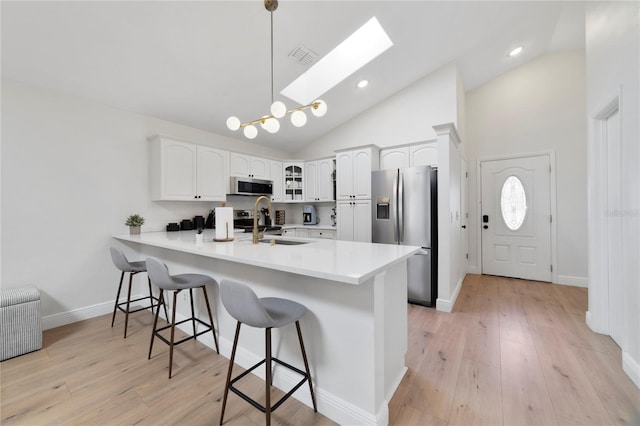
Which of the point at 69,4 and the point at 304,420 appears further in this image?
the point at 69,4

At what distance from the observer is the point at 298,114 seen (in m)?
2.08

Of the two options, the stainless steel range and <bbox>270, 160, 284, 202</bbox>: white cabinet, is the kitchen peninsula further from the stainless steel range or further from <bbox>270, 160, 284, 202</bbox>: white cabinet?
<bbox>270, 160, 284, 202</bbox>: white cabinet

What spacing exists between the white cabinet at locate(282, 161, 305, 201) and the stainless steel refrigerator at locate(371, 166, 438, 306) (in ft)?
6.50

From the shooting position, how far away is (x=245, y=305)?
1.38 metres

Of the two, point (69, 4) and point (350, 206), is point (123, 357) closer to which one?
point (69, 4)

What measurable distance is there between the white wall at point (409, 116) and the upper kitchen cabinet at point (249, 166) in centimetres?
136

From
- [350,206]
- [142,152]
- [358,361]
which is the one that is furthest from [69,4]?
[350,206]

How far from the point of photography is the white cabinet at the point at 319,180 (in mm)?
4832

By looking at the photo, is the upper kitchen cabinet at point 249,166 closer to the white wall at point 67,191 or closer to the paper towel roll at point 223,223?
the white wall at point 67,191

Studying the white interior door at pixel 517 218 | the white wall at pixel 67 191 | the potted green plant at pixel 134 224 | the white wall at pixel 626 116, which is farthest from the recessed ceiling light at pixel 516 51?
the potted green plant at pixel 134 224

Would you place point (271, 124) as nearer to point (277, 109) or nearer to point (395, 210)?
point (277, 109)

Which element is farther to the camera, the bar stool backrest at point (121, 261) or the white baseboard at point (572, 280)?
the white baseboard at point (572, 280)

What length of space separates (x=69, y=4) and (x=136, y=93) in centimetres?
109

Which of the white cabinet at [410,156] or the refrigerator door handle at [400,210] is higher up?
the white cabinet at [410,156]
